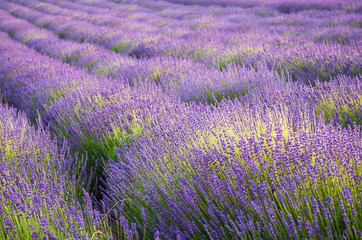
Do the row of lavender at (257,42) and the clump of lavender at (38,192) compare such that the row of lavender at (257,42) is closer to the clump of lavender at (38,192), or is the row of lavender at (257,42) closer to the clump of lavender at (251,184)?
the clump of lavender at (251,184)

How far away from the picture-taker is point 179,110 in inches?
108

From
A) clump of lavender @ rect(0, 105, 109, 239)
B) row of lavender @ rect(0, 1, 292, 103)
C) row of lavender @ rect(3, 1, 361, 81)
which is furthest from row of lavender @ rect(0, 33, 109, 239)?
row of lavender @ rect(3, 1, 361, 81)

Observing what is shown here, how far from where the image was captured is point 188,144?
2.10 meters

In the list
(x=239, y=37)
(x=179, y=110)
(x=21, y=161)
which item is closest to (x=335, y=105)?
(x=179, y=110)

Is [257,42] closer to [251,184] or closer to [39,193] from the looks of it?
[251,184]

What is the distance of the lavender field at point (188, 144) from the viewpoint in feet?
4.58

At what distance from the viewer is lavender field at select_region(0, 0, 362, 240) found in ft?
4.58

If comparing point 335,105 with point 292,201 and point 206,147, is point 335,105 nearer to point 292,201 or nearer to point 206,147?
point 206,147

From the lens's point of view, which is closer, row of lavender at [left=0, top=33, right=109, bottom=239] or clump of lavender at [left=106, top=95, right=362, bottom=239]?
clump of lavender at [left=106, top=95, right=362, bottom=239]

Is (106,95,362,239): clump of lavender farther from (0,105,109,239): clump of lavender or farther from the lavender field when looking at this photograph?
(0,105,109,239): clump of lavender

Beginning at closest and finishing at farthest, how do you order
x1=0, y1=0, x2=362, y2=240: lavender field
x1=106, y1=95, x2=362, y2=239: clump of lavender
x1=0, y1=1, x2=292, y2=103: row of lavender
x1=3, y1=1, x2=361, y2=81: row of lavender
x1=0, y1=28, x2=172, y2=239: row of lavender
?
1. x1=106, y1=95, x2=362, y2=239: clump of lavender
2. x1=0, y1=0, x2=362, y2=240: lavender field
3. x1=0, y1=28, x2=172, y2=239: row of lavender
4. x1=0, y1=1, x2=292, y2=103: row of lavender
5. x1=3, y1=1, x2=361, y2=81: row of lavender

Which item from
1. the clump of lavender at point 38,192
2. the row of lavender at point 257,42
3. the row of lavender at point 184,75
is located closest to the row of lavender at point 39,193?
the clump of lavender at point 38,192

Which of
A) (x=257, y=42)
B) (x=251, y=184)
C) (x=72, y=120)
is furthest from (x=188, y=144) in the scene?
(x=257, y=42)

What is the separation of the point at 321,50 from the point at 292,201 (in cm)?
362
